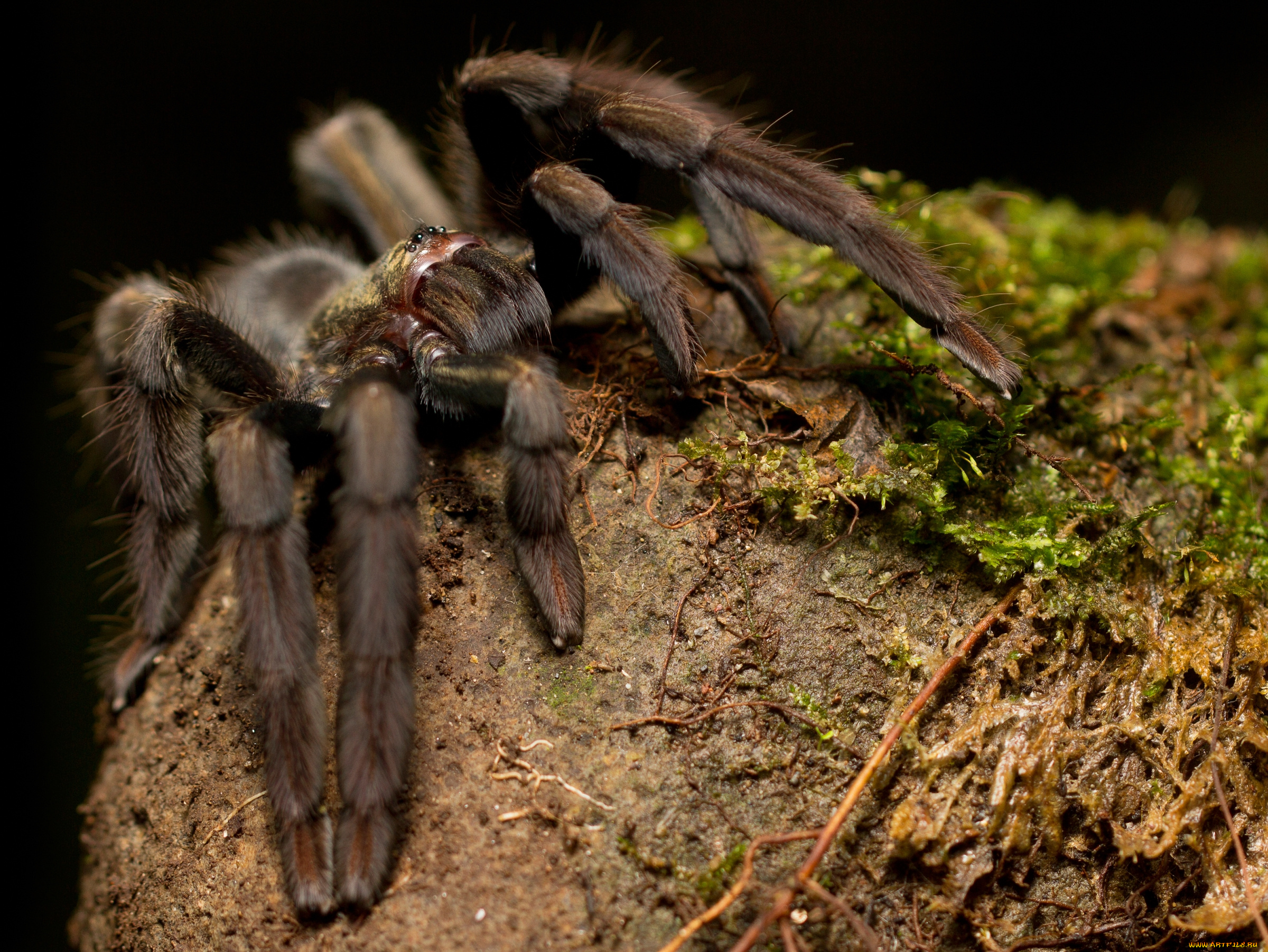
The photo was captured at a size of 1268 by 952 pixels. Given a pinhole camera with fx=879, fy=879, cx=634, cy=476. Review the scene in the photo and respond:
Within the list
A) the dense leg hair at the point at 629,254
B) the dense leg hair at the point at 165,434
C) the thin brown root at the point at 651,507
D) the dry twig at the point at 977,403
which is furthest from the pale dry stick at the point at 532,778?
the dry twig at the point at 977,403

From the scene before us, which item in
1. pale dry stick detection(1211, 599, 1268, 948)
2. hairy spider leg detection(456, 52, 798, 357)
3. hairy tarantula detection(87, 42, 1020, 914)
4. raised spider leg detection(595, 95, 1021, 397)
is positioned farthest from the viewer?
hairy spider leg detection(456, 52, 798, 357)

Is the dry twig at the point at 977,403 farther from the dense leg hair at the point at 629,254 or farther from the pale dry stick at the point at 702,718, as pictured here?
the pale dry stick at the point at 702,718

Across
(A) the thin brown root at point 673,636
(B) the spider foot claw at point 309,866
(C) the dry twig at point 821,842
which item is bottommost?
(B) the spider foot claw at point 309,866

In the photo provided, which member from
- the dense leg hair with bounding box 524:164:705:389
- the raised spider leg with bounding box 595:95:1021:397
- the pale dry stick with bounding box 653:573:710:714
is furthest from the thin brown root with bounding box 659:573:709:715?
the raised spider leg with bounding box 595:95:1021:397

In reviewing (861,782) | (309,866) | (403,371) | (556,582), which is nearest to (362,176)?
(403,371)

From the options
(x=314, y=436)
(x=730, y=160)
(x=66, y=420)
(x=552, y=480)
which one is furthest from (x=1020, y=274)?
(x=66, y=420)

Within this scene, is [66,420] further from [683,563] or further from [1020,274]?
[1020,274]

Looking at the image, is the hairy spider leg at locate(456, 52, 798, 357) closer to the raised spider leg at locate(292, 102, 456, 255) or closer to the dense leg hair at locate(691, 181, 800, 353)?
the dense leg hair at locate(691, 181, 800, 353)
